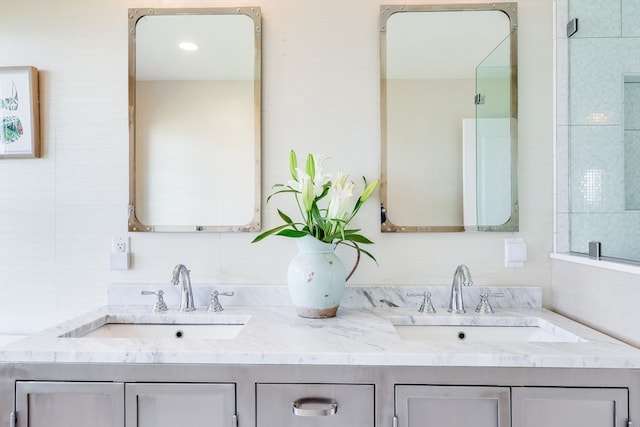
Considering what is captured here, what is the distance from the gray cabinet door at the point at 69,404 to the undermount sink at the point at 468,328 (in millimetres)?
922

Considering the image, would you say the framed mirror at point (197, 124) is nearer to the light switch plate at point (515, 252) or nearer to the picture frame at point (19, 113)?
the picture frame at point (19, 113)

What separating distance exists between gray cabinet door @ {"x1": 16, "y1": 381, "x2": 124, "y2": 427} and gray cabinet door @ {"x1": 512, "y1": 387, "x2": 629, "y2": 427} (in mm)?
1092

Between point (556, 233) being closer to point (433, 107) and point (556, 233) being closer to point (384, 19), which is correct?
→ point (433, 107)

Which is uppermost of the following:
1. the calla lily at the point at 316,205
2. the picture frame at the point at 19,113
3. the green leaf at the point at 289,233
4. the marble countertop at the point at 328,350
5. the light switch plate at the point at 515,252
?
the picture frame at the point at 19,113

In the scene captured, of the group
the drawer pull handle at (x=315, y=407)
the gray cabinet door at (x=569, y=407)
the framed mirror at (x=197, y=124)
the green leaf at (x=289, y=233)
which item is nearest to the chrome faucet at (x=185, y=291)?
the framed mirror at (x=197, y=124)

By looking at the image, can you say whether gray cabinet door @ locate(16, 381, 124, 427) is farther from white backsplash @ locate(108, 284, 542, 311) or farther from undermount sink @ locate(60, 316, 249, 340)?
white backsplash @ locate(108, 284, 542, 311)

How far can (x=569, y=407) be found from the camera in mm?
1058

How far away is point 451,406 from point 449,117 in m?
1.07

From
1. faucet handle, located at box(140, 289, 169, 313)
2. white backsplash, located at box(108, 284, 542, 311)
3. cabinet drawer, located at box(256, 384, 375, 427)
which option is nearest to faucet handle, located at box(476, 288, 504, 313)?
white backsplash, located at box(108, 284, 542, 311)

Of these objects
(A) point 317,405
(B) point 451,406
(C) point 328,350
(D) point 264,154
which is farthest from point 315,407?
(D) point 264,154

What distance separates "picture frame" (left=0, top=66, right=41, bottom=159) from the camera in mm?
1661

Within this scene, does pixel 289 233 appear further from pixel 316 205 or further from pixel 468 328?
pixel 468 328

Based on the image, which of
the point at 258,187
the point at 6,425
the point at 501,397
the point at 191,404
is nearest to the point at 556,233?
the point at 501,397

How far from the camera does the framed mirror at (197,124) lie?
1.65 meters
